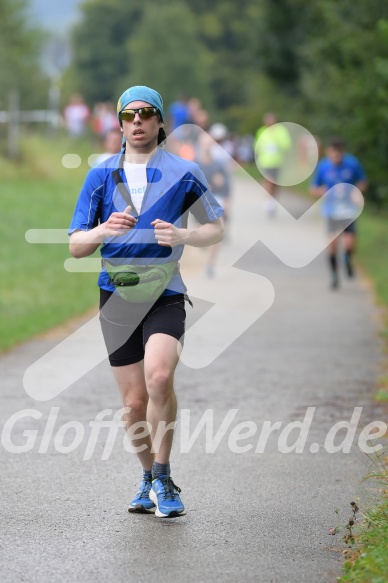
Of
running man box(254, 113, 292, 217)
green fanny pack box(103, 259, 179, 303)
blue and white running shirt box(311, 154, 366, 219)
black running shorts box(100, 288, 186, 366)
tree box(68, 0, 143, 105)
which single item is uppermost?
tree box(68, 0, 143, 105)

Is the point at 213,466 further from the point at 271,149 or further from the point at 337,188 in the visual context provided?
the point at 271,149

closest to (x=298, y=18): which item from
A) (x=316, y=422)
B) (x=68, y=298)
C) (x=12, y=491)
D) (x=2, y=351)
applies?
(x=68, y=298)

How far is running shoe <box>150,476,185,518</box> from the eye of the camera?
6758mm

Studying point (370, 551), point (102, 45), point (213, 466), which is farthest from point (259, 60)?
point (102, 45)

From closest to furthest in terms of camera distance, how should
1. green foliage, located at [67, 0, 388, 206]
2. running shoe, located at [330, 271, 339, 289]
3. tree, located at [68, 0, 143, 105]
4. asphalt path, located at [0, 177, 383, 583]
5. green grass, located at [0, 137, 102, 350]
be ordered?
asphalt path, located at [0, 177, 383, 583]
green grass, located at [0, 137, 102, 350]
green foliage, located at [67, 0, 388, 206]
running shoe, located at [330, 271, 339, 289]
tree, located at [68, 0, 143, 105]

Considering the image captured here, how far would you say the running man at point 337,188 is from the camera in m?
19.0

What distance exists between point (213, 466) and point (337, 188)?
11.4 meters

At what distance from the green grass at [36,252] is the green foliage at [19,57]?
1.71 meters

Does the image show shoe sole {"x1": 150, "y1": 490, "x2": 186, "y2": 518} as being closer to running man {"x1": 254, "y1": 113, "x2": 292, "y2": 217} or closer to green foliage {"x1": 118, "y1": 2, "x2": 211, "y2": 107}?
running man {"x1": 254, "y1": 113, "x2": 292, "y2": 217}

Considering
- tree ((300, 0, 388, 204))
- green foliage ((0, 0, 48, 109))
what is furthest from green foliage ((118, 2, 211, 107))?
tree ((300, 0, 388, 204))

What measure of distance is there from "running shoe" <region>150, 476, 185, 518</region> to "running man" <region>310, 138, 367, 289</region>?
40.4ft

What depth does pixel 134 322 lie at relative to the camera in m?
6.81

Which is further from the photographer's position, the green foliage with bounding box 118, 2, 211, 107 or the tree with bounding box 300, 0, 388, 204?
the green foliage with bounding box 118, 2, 211, 107

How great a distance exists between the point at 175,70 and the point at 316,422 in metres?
64.0
